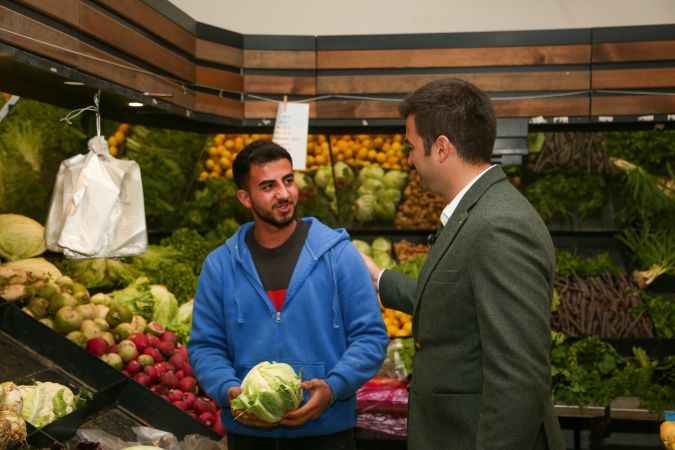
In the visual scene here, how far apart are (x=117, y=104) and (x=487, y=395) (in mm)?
2399

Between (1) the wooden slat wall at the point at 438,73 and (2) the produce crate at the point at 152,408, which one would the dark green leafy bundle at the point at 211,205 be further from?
(2) the produce crate at the point at 152,408

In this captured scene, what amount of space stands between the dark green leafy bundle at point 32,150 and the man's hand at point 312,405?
2294 mm

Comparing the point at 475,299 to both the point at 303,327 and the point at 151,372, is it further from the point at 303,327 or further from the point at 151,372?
the point at 151,372

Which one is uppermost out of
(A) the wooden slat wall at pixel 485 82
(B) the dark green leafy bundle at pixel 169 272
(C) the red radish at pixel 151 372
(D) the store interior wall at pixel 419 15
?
(D) the store interior wall at pixel 419 15

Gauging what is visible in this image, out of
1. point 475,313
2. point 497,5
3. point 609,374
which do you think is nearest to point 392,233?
point 609,374

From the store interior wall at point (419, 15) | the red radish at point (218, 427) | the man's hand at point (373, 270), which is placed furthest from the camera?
the store interior wall at point (419, 15)

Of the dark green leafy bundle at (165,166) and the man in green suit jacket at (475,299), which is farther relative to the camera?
the dark green leafy bundle at (165,166)

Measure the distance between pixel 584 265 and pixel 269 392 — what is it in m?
3.98

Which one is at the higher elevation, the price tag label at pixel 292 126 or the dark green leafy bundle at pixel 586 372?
the price tag label at pixel 292 126

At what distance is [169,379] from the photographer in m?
4.75

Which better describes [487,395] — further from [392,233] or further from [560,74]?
[392,233]

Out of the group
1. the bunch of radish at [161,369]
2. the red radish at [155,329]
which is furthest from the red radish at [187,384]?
the red radish at [155,329]

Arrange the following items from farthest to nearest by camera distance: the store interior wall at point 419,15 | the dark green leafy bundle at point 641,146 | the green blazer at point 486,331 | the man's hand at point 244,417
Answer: the store interior wall at point 419,15, the dark green leafy bundle at point 641,146, the man's hand at point 244,417, the green blazer at point 486,331

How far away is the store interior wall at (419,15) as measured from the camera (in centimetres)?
808
